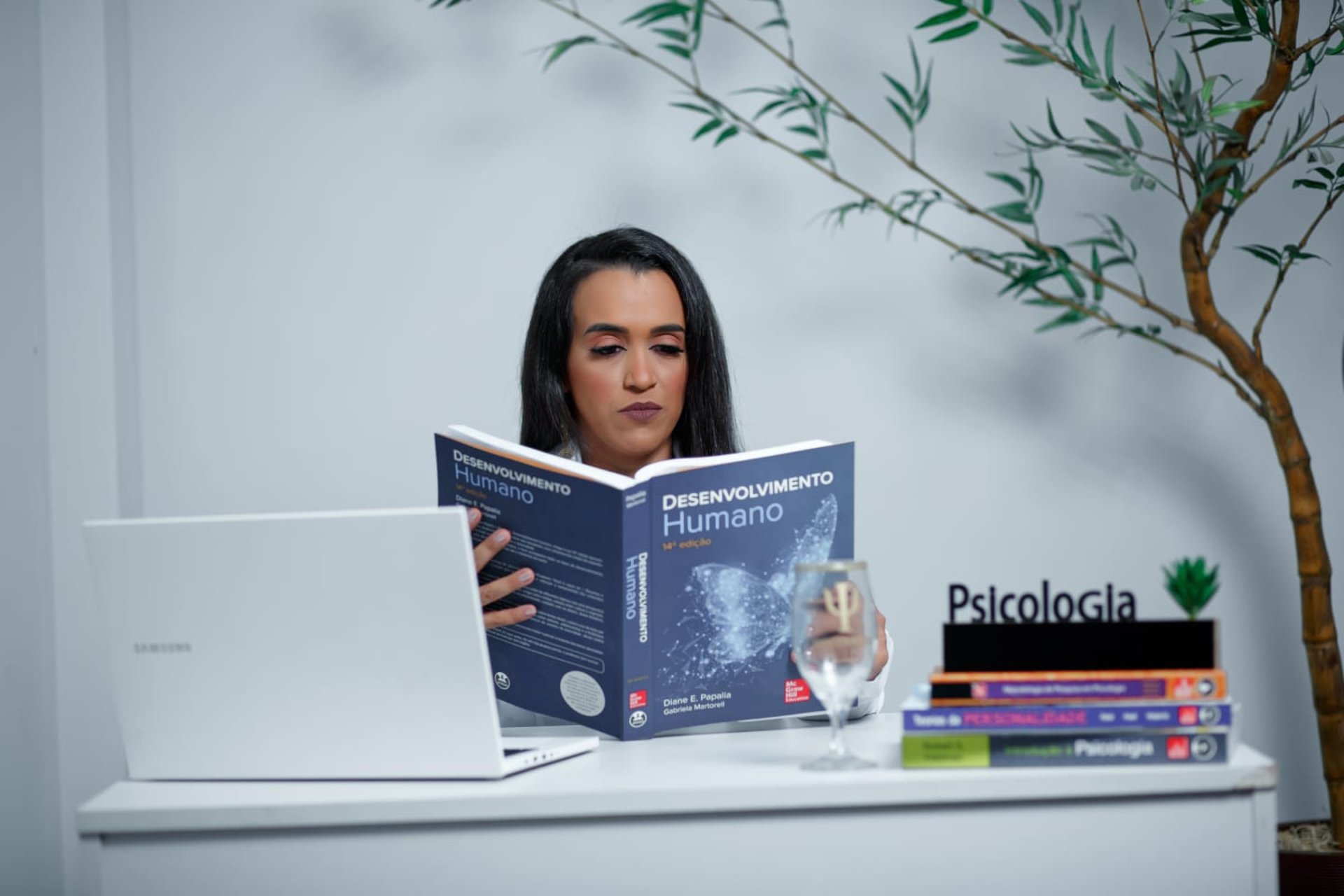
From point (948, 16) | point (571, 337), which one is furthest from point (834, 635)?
point (948, 16)

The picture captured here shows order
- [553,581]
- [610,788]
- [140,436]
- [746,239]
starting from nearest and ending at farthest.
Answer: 1. [610,788]
2. [553,581]
3. [140,436]
4. [746,239]

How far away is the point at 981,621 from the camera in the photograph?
1.09 metres

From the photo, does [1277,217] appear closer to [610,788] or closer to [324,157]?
[324,157]

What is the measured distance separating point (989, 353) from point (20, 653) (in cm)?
203

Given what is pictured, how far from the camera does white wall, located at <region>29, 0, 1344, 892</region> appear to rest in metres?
2.35

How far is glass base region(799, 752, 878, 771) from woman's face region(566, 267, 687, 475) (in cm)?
83

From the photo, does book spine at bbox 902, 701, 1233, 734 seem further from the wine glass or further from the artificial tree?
the artificial tree

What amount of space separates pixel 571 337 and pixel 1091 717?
111cm

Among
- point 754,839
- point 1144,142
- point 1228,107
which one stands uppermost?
point 1144,142

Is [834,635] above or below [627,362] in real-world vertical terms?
below

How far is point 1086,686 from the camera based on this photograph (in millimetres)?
1051

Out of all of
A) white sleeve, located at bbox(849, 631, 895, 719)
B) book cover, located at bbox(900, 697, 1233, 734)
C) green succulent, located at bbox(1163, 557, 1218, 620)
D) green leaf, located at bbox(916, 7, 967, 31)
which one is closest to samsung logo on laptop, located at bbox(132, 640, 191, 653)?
book cover, located at bbox(900, 697, 1233, 734)

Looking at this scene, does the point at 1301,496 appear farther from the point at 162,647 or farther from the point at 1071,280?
the point at 162,647

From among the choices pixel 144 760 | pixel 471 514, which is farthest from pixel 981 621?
pixel 144 760
